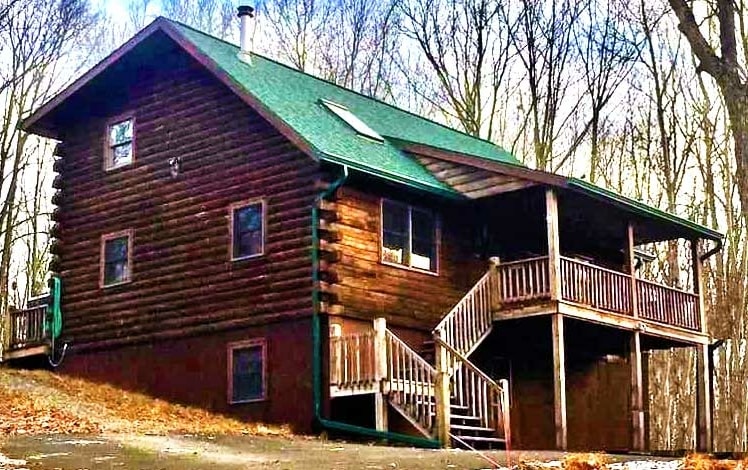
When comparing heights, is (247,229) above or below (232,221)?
below

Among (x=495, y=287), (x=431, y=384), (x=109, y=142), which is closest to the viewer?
(x=431, y=384)

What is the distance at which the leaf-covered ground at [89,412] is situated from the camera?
1875 cm

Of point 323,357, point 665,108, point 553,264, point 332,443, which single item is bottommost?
point 332,443

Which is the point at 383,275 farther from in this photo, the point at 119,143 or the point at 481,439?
the point at 119,143

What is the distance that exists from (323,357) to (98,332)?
6.49m

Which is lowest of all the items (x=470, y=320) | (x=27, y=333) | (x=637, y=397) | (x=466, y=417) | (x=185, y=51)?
(x=466, y=417)

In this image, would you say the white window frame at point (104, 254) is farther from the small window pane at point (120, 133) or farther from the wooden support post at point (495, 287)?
the wooden support post at point (495, 287)

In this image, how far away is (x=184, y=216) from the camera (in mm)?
24125

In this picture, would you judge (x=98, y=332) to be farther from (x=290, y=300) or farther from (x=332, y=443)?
(x=332, y=443)

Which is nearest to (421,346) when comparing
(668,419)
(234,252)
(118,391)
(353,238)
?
(353,238)

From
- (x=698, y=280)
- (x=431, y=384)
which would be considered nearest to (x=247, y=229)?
(x=431, y=384)

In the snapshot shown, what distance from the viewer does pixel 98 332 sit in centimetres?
2508

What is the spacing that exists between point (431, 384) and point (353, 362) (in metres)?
1.54

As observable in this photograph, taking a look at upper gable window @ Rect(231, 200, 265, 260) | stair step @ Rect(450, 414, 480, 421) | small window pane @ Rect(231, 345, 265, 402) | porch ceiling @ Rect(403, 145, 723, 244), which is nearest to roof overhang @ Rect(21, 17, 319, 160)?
upper gable window @ Rect(231, 200, 265, 260)
